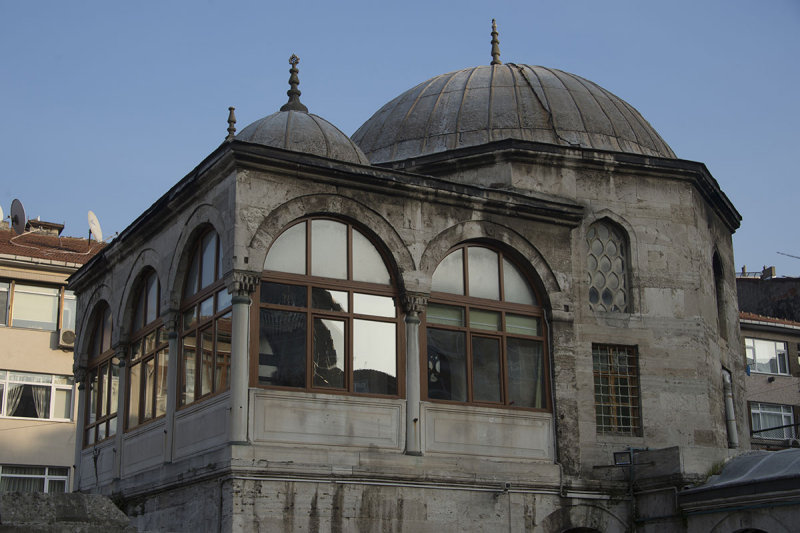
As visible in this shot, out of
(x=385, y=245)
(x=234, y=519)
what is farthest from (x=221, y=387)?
(x=385, y=245)

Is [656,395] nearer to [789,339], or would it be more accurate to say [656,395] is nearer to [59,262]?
[59,262]

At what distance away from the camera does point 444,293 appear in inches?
750

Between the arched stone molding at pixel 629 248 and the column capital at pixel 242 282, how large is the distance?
6.94 metres

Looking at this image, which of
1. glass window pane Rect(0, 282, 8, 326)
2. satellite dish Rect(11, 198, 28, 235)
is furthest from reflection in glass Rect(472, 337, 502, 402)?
satellite dish Rect(11, 198, 28, 235)

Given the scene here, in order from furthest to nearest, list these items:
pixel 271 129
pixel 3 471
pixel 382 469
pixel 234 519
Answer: pixel 3 471
pixel 271 129
pixel 382 469
pixel 234 519

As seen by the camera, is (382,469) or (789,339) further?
(789,339)

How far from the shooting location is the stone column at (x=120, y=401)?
68.7ft

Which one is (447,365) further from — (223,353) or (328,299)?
(223,353)

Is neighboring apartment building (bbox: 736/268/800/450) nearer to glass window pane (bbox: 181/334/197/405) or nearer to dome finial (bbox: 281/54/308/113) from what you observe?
dome finial (bbox: 281/54/308/113)

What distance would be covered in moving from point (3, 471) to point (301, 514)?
20.6 metres

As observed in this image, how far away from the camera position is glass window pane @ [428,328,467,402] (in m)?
18.5

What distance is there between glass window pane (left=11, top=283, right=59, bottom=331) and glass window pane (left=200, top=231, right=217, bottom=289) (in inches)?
729

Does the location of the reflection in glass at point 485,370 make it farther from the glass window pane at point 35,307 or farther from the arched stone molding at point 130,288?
the glass window pane at point 35,307

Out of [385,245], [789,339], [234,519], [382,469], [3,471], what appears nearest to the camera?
[234,519]
